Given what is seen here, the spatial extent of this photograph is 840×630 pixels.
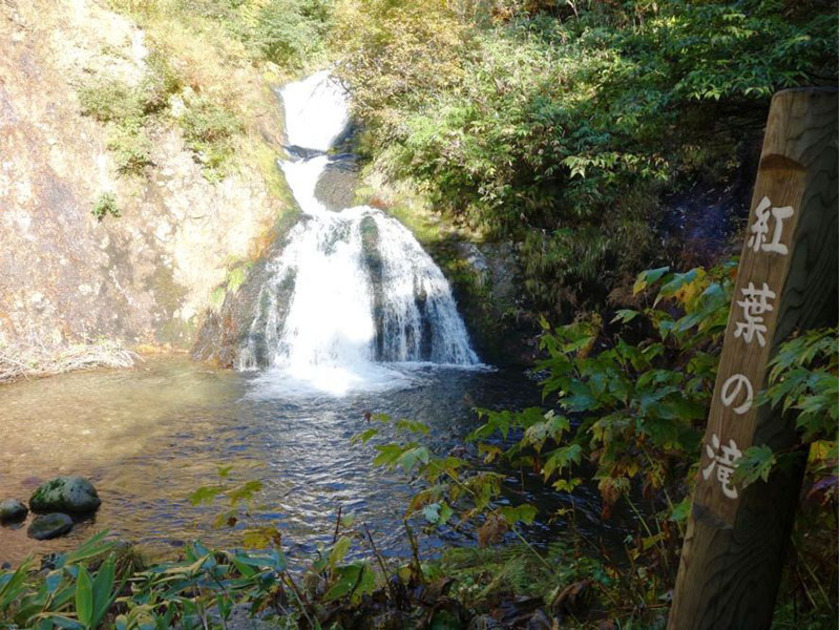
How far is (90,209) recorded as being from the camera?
1062 centimetres

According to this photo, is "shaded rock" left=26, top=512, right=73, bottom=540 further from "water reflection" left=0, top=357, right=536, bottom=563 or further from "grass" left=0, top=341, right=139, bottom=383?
"grass" left=0, top=341, right=139, bottom=383

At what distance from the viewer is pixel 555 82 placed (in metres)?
10.3

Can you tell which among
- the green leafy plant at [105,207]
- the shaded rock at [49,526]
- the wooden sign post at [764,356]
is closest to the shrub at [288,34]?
the green leafy plant at [105,207]

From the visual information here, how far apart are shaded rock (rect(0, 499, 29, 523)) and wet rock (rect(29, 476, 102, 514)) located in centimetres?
13

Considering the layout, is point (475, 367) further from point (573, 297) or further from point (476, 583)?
point (476, 583)

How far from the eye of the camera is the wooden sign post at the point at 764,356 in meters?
1.40

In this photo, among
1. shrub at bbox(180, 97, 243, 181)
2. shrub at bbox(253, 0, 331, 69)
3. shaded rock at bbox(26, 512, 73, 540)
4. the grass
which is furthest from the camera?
shrub at bbox(253, 0, 331, 69)

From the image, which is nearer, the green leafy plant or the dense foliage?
the dense foliage

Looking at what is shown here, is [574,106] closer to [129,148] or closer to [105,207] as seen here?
[129,148]

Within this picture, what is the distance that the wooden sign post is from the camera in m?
1.40

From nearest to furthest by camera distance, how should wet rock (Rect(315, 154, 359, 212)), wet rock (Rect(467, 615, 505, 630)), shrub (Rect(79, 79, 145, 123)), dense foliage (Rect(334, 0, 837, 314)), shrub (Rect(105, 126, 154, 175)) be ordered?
wet rock (Rect(467, 615, 505, 630)) → dense foliage (Rect(334, 0, 837, 314)) → shrub (Rect(79, 79, 145, 123)) → shrub (Rect(105, 126, 154, 175)) → wet rock (Rect(315, 154, 359, 212))

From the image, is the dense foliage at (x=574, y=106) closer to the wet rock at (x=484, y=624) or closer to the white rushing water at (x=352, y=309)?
the white rushing water at (x=352, y=309)

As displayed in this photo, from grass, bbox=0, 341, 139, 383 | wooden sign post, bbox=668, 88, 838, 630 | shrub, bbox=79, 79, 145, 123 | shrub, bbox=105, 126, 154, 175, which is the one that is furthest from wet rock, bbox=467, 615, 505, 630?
shrub, bbox=79, 79, 145, 123

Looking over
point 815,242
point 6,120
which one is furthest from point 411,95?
point 815,242
